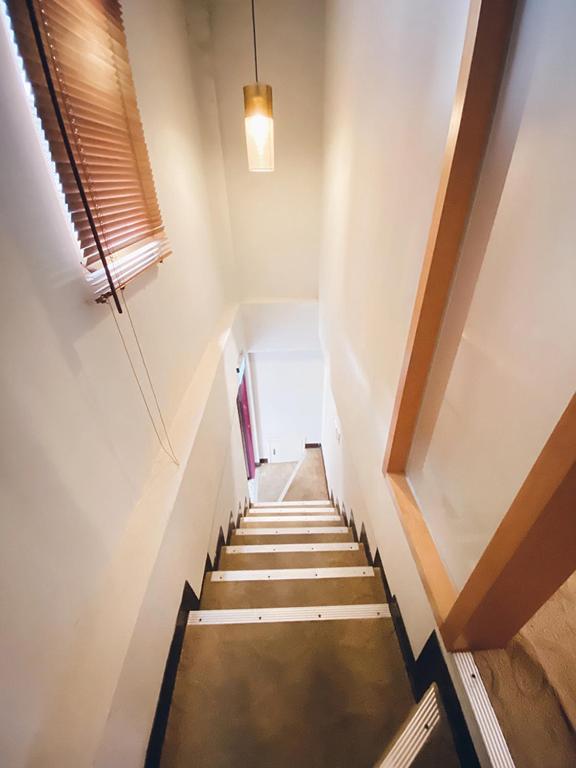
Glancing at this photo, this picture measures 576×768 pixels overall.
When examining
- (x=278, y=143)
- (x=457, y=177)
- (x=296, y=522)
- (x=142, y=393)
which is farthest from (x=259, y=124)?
(x=296, y=522)

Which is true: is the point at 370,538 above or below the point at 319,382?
below

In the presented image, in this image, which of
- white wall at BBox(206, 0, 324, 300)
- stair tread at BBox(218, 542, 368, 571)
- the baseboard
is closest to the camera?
the baseboard

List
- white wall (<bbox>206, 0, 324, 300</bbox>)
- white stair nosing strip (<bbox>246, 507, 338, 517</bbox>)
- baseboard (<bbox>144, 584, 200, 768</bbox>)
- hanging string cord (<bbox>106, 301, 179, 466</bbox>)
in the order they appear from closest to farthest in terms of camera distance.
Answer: baseboard (<bbox>144, 584, 200, 768</bbox>) → hanging string cord (<bbox>106, 301, 179, 466</bbox>) → white wall (<bbox>206, 0, 324, 300</bbox>) → white stair nosing strip (<bbox>246, 507, 338, 517</bbox>)

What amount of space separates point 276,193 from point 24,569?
339 cm

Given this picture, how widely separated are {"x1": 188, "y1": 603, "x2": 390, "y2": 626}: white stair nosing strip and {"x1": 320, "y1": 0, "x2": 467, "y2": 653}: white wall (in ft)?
0.67

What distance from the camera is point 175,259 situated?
196cm

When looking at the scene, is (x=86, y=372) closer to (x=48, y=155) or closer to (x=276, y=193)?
(x=48, y=155)

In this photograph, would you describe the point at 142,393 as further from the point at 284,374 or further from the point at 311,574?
the point at 284,374

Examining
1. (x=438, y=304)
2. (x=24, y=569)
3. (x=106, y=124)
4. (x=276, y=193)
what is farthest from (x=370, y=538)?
(x=276, y=193)

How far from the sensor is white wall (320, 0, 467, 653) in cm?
93

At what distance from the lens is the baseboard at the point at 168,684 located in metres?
1.12

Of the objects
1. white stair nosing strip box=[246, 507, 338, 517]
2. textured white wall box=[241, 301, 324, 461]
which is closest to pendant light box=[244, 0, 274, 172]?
textured white wall box=[241, 301, 324, 461]

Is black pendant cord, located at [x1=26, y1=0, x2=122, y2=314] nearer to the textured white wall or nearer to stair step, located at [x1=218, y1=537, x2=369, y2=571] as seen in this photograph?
stair step, located at [x1=218, y1=537, x2=369, y2=571]

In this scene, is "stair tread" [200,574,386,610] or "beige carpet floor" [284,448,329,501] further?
"beige carpet floor" [284,448,329,501]
